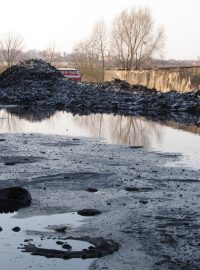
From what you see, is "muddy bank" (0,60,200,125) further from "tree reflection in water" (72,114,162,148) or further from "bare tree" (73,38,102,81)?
"bare tree" (73,38,102,81)

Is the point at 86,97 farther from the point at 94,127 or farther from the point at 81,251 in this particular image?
the point at 81,251

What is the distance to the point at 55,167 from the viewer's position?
8.63m

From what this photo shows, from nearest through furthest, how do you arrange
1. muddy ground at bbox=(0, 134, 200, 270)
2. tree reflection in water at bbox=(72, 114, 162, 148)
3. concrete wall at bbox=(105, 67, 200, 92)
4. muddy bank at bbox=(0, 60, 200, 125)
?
muddy ground at bbox=(0, 134, 200, 270)
tree reflection in water at bbox=(72, 114, 162, 148)
muddy bank at bbox=(0, 60, 200, 125)
concrete wall at bbox=(105, 67, 200, 92)

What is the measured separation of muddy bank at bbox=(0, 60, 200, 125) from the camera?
74.0 feet

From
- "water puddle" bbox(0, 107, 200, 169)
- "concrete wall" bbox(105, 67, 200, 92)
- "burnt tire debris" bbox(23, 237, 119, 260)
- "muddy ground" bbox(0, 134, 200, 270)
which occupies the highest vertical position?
"concrete wall" bbox(105, 67, 200, 92)

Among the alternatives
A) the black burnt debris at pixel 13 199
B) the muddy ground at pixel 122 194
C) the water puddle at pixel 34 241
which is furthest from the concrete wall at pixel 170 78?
the water puddle at pixel 34 241

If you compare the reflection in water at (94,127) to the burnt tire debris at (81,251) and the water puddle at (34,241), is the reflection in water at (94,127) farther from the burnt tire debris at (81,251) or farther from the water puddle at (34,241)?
the burnt tire debris at (81,251)

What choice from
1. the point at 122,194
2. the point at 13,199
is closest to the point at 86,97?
the point at 122,194

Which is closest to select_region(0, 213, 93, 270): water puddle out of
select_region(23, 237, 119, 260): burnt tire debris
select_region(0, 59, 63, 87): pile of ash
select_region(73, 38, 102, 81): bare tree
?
select_region(23, 237, 119, 260): burnt tire debris

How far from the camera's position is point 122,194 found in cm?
673

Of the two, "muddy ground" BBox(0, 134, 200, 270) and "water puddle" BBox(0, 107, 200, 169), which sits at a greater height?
"water puddle" BBox(0, 107, 200, 169)

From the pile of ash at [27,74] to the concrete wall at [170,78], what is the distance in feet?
21.1

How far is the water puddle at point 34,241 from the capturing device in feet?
14.0

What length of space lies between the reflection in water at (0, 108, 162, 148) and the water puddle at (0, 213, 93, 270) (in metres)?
6.25
